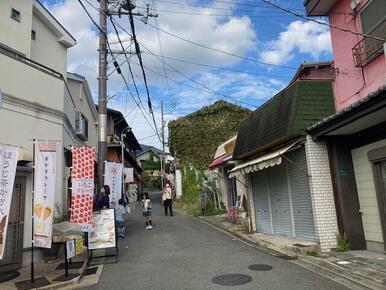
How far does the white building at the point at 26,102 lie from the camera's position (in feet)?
33.1

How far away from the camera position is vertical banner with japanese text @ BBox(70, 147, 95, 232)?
1061 centimetres

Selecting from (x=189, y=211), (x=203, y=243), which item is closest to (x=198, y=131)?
(x=189, y=211)

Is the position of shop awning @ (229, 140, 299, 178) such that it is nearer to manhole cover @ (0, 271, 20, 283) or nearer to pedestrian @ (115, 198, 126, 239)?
pedestrian @ (115, 198, 126, 239)

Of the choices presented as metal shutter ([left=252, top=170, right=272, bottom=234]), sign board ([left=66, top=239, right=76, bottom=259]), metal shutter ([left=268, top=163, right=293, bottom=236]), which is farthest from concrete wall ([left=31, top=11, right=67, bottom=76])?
metal shutter ([left=268, top=163, right=293, bottom=236])

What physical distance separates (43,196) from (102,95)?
17.7 feet

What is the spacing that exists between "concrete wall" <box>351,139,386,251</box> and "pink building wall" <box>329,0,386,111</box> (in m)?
1.47

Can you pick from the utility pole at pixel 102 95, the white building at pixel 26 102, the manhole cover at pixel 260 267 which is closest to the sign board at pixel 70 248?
the white building at pixel 26 102

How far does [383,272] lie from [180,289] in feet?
13.2

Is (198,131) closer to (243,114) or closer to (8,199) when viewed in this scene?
(243,114)

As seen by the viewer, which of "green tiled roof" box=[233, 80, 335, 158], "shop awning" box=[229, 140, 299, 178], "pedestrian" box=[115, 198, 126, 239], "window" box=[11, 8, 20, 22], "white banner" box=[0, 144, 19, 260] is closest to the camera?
"white banner" box=[0, 144, 19, 260]

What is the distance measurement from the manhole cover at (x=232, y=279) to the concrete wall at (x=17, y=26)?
34.9 ft

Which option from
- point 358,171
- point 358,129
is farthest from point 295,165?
point 358,129

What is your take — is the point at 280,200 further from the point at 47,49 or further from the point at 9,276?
the point at 47,49

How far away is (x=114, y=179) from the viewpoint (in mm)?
14891
